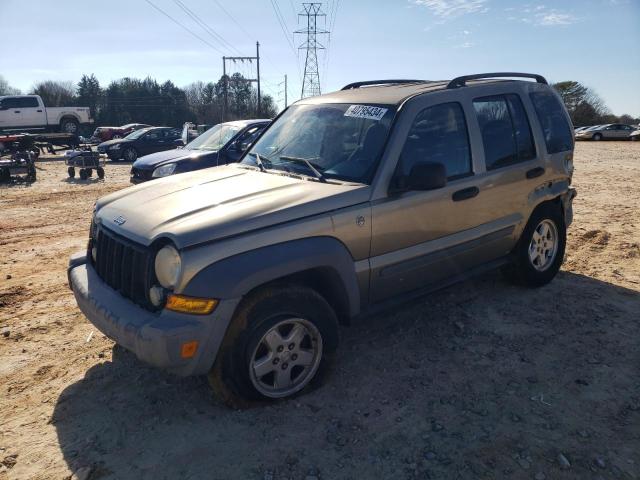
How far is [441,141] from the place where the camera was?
3746 mm

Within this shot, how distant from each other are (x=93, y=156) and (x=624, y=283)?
1402 cm

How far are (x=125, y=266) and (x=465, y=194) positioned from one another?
8.43 feet

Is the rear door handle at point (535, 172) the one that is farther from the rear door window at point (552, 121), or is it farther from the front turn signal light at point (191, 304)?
the front turn signal light at point (191, 304)

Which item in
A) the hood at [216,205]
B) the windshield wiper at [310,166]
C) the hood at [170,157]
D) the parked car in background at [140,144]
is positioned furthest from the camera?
the parked car in background at [140,144]

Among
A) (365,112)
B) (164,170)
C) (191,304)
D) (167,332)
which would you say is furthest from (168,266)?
(164,170)

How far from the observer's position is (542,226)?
15.8 feet

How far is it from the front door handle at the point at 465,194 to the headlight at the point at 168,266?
7.12 ft

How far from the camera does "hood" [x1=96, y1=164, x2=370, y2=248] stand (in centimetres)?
278

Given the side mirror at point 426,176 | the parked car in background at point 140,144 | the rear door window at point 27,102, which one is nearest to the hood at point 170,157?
the side mirror at point 426,176

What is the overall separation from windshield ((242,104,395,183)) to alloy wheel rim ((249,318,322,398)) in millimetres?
1095

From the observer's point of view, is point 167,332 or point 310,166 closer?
point 167,332

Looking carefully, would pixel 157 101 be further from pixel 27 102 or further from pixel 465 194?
pixel 465 194

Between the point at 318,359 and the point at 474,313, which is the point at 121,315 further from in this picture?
the point at 474,313

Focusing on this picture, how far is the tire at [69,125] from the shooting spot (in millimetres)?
27312
